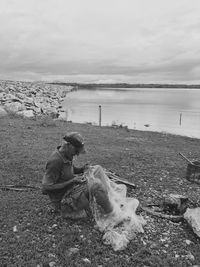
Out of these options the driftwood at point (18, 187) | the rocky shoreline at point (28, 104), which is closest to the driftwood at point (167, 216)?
the driftwood at point (18, 187)

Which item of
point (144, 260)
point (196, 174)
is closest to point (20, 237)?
point (144, 260)

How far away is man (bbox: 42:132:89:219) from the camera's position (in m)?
3.87

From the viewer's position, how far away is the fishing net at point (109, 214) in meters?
3.84

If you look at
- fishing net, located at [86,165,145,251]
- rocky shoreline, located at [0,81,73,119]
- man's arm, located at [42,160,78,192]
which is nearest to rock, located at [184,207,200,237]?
fishing net, located at [86,165,145,251]

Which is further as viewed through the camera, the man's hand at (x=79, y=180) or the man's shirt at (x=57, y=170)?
the man's hand at (x=79, y=180)

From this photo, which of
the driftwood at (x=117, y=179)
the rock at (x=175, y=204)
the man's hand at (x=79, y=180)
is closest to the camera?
the man's hand at (x=79, y=180)

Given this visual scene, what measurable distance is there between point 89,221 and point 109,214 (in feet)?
1.30

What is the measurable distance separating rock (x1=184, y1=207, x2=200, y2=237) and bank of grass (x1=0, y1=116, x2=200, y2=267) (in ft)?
0.38

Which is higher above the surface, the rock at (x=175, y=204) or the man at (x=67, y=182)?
the man at (x=67, y=182)

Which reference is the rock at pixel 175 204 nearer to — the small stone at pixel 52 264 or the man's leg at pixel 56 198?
the man's leg at pixel 56 198

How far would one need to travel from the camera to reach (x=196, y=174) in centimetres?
643

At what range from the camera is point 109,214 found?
4.09 meters

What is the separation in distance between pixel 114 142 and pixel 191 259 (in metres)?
7.36

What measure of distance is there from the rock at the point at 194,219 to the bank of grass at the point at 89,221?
0.38ft
